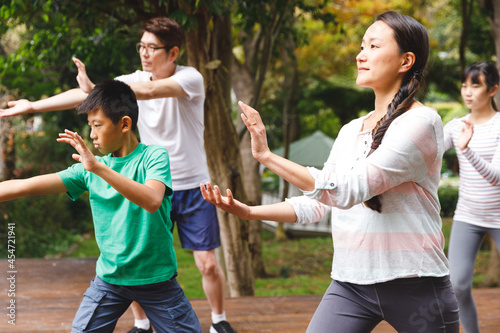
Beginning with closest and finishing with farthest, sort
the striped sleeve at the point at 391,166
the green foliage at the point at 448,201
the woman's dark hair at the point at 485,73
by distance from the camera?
1. the striped sleeve at the point at 391,166
2. the woman's dark hair at the point at 485,73
3. the green foliage at the point at 448,201

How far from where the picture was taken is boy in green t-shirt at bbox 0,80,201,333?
1.91 metres

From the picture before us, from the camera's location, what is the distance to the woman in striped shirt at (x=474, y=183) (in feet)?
8.75

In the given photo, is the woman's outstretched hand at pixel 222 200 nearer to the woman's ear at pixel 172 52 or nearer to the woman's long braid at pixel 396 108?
the woman's long braid at pixel 396 108

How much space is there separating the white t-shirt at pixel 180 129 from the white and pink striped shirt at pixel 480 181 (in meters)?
1.33

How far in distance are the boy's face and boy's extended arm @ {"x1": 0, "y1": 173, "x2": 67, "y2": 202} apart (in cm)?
22

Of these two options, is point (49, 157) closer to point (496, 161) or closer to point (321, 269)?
point (321, 269)

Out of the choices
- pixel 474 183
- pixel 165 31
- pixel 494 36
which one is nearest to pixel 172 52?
pixel 165 31

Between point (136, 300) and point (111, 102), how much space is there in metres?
0.74

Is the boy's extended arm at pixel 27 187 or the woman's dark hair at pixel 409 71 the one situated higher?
the woman's dark hair at pixel 409 71

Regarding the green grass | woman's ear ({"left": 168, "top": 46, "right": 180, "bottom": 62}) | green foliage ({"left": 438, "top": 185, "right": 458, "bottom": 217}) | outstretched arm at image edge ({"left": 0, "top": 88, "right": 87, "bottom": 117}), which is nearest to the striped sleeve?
outstretched arm at image edge ({"left": 0, "top": 88, "right": 87, "bottom": 117})

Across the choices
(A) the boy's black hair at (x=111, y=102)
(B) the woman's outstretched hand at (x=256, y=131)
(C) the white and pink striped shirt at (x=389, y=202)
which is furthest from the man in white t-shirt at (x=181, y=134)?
(B) the woman's outstretched hand at (x=256, y=131)

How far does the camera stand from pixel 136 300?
1.98 m

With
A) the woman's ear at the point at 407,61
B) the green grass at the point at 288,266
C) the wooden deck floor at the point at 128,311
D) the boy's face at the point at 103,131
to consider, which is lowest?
the green grass at the point at 288,266

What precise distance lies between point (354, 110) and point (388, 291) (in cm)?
1148
